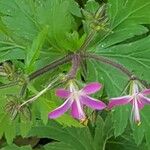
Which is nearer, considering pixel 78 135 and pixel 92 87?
pixel 92 87

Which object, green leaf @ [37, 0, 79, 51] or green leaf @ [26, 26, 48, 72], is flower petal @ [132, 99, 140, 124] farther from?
green leaf @ [37, 0, 79, 51]

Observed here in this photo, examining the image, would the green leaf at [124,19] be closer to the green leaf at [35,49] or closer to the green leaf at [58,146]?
the green leaf at [35,49]

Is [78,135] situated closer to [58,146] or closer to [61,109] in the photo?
[58,146]

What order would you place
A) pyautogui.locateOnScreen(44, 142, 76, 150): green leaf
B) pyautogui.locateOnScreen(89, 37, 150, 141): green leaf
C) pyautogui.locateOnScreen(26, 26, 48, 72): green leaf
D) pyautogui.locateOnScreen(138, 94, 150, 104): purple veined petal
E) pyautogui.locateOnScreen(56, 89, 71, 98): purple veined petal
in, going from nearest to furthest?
pyautogui.locateOnScreen(56, 89, 71, 98): purple veined petal, pyautogui.locateOnScreen(138, 94, 150, 104): purple veined petal, pyautogui.locateOnScreen(26, 26, 48, 72): green leaf, pyautogui.locateOnScreen(89, 37, 150, 141): green leaf, pyautogui.locateOnScreen(44, 142, 76, 150): green leaf

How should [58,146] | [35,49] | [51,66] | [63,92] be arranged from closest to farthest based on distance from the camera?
1. [63,92]
2. [35,49]
3. [51,66]
4. [58,146]

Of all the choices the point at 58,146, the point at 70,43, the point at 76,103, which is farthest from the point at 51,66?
the point at 58,146

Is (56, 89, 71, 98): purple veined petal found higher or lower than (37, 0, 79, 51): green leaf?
lower

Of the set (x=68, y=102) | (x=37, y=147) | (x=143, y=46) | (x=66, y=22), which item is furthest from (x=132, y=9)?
(x=37, y=147)

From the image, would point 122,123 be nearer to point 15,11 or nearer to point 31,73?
point 31,73

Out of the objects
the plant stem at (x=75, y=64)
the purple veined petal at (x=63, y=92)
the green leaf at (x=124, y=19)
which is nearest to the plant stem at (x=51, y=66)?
the plant stem at (x=75, y=64)

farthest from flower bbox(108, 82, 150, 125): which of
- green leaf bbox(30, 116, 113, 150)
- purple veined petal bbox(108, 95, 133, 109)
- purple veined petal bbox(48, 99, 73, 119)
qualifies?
green leaf bbox(30, 116, 113, 150)

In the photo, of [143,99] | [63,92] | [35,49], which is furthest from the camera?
[35,49]

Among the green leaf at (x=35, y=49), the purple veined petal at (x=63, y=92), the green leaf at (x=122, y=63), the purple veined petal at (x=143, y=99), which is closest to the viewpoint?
the purple veined petal at (x=63, y=92)
